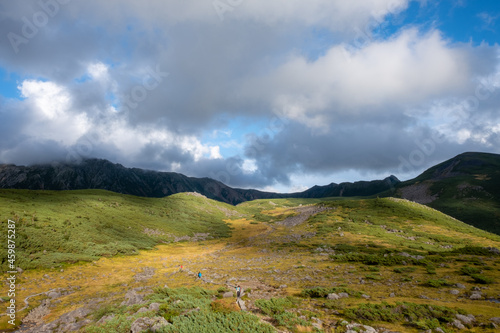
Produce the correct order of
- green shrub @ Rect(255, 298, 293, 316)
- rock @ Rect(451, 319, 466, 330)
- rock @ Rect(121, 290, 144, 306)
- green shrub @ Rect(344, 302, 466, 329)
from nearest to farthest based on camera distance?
rock @ Rect(451, 319, 466, 330) < green shrub @ Rect(344, 302, 466, 329) < green shrub @ Rect(255, 298, 293, 316) < rock @ Rect(121, 290, 144, 306)

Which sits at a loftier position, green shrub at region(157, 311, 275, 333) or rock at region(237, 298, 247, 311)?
green shrub at region(157, 311, 275, 333)

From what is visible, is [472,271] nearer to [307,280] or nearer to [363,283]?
[363,283]

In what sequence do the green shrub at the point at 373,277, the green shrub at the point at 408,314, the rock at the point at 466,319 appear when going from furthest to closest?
1. the green shrub at the point at 373,277
2. the green shrub at the point at 408,314
3. the rock at the point at 466,319

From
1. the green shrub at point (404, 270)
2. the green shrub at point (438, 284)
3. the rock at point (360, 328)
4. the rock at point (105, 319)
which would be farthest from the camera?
the green shrub at point (404, 270)

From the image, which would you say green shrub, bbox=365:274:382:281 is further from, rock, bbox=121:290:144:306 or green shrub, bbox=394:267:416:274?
rock, bbox=121:290:144:306

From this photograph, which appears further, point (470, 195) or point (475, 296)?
point (470, 195)

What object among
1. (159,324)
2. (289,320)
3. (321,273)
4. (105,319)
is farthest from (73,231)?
(289,320)

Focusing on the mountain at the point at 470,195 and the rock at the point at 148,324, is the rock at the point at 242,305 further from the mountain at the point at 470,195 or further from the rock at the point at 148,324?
the mountain at the point at 470,195

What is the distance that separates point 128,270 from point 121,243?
17.7 m

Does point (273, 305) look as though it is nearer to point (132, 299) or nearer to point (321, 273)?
point (132, 299)

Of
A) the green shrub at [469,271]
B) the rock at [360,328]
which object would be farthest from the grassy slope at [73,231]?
the green shrub at [469,271]

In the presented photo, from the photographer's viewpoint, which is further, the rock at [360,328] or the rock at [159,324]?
the rock at [360,328]

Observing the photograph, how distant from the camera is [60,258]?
114ft

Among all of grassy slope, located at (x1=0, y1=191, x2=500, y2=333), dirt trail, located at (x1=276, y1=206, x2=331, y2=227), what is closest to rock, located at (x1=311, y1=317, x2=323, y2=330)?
grassy slope, located at (x1=0, y1=191, x2=500, y2=333)
